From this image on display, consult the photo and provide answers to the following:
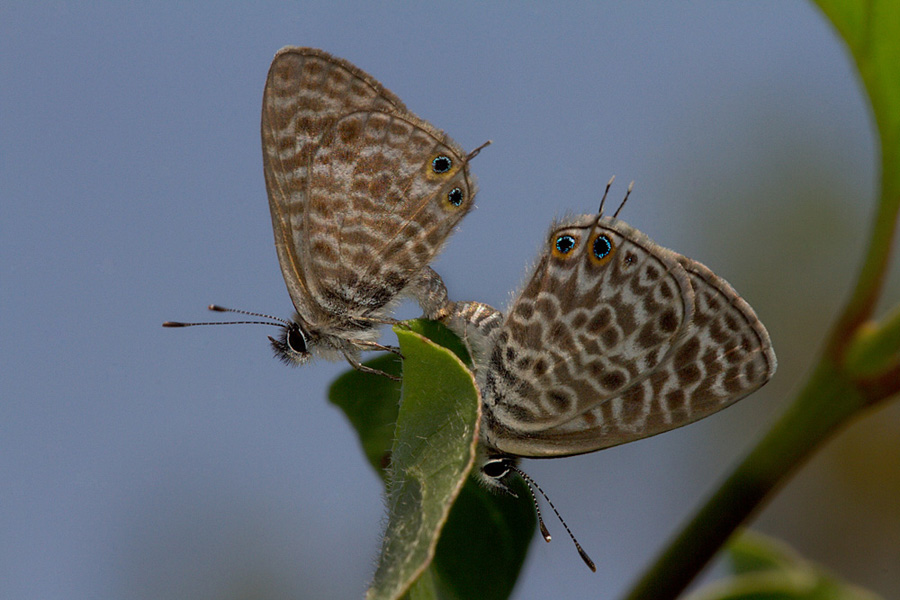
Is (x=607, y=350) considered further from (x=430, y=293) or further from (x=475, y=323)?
(x=430, y=293)

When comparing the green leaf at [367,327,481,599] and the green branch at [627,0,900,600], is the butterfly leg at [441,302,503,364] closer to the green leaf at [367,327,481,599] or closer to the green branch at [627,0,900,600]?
the green leaf at [367,327,481,599]

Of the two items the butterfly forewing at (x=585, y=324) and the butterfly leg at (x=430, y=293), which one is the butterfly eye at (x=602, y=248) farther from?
the butterfly leg at (x=430, y=293)

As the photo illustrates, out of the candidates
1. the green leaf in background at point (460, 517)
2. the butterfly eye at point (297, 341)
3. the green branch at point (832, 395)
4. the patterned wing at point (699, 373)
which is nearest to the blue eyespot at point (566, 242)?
the patterned wing at point (699, 373)

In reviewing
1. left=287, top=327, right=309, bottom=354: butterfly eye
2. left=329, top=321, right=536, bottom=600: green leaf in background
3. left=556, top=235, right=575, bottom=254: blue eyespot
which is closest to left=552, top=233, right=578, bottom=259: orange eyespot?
left=556, top=235, right=575, bottom=254: blue eyespot

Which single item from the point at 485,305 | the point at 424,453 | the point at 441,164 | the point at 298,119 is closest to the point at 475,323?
the point at 485,305

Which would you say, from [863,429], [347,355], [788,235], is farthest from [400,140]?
[788,235]

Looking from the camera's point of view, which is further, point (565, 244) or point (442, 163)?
point (442, 163)

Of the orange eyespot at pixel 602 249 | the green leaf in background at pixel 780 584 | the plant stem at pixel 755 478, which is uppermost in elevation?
the orange eyespot at pixel 602 249
